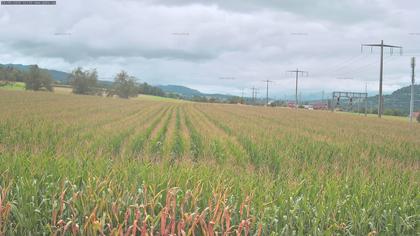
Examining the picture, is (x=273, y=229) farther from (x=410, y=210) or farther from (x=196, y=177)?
(x=410, y=210)

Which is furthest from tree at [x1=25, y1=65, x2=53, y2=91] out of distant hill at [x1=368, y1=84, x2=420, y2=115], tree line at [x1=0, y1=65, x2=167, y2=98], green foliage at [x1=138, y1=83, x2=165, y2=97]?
distant hill at [x1=368, y1=84, x2=420, y2=115]

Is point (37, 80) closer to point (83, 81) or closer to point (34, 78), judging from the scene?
point (34, 78)

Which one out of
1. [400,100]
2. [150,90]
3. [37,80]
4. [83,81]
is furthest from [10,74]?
[400,100]

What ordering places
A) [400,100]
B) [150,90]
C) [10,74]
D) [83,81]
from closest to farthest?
[10,74] < [83,81] < [400,100] < [150,90]

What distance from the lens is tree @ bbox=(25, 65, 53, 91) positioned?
3733 inches

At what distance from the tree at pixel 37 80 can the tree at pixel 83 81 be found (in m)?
17.7

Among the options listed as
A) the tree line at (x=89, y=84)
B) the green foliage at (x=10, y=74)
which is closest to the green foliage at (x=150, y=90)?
the tree line at (x=89, y=84)

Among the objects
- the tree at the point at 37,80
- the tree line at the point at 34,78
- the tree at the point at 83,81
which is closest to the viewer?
the tree line at the point at 34,78

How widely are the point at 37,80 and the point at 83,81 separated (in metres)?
23.8

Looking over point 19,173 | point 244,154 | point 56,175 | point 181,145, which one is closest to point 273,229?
point 56,175

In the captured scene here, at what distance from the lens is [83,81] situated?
11950 cm

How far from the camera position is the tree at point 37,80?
311 feet

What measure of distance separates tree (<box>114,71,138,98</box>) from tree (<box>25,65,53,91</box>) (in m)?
28.7

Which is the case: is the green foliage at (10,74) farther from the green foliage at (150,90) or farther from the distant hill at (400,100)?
the distant hill at (400,100)
